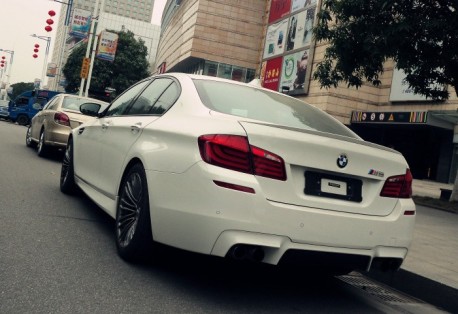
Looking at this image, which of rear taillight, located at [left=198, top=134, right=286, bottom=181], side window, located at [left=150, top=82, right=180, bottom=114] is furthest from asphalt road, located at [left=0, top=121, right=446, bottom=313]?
side window, located at [left=150, top=82, right=180, bottom=114]

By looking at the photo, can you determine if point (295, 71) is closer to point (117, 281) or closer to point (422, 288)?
point (422, 288)

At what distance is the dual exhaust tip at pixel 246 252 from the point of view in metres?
2.83

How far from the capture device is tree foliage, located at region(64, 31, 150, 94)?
50031 millimetres

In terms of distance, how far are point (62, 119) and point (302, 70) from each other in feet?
90.3

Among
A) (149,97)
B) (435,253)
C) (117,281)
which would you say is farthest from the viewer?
(435,253)

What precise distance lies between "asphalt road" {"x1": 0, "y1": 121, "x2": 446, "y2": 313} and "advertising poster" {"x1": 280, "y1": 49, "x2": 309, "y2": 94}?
30507 millimetres

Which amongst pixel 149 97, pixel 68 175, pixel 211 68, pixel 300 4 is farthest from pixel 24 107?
pixel 149 97

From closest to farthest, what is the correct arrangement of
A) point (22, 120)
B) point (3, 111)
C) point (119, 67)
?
1. point (22, 120)
2. point (3, 111)
3. point (119, 67)

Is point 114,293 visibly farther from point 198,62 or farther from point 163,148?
point 198,62

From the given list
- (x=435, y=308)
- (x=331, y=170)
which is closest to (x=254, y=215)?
(x=331, y=170)

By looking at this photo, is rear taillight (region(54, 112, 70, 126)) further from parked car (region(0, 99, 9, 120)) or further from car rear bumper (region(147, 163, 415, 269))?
parked car (region(0, 99, 9, 120))

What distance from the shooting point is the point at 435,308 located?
146 inches

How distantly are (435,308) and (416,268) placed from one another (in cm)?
61

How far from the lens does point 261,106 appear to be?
3.76m
